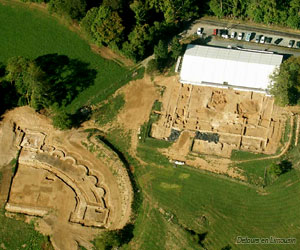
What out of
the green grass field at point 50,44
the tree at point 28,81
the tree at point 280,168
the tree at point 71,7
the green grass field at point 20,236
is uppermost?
the tree at point 71,7

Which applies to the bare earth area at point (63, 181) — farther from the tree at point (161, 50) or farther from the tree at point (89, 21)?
the tree at point (161, 50)

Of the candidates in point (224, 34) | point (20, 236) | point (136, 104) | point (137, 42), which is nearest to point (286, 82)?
point (224, 34)

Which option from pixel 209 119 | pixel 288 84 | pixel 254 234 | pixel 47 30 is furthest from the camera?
pixel 47 30

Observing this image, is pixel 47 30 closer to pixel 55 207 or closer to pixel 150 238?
pixel 55 207

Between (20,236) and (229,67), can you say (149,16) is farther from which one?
(20,236)

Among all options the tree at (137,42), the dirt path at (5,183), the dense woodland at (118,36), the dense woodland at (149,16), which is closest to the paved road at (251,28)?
the dense woodland at (149,16)

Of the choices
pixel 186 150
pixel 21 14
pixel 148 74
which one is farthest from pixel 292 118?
pixel 21 14
